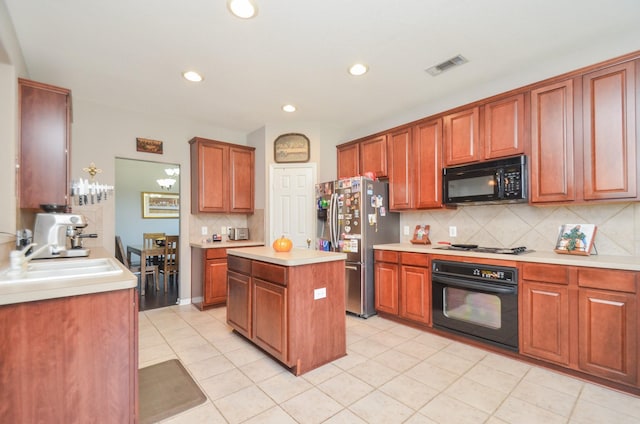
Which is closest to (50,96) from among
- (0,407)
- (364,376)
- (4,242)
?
(4,242)

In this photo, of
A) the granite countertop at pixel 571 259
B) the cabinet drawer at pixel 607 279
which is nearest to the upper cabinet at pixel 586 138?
the granite countertop at pixel 571 259

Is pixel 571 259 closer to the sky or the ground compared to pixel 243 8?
closer to the ground

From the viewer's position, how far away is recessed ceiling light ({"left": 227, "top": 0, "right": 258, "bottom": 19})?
1983 millimetres

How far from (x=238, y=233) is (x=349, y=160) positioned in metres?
2.04

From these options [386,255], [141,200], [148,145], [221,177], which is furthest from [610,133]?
[141,200]

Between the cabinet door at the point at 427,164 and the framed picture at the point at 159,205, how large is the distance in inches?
236

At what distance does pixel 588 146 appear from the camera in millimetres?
2346

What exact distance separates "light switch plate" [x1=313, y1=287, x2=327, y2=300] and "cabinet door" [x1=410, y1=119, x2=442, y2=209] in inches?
66.1

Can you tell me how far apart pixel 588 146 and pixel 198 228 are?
4.51m

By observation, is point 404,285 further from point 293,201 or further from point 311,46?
point 311,46

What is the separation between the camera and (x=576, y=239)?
98.3 inches

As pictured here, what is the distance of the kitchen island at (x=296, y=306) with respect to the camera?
2262mm

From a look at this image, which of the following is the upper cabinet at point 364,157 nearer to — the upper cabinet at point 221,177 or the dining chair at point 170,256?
the upper cabinet at point 221,177

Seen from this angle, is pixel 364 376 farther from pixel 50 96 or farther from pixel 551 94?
pixel 50 96
